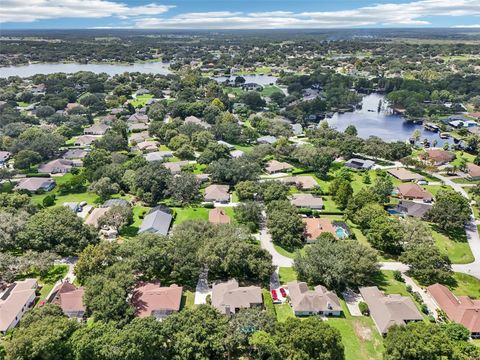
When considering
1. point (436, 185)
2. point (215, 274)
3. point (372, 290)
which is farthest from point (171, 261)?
point (436, 185)

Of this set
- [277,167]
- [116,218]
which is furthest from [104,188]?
[277,167]

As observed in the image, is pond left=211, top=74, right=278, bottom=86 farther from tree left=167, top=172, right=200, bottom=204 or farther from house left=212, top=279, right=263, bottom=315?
house left=212, top=279, right=263, bottom=315

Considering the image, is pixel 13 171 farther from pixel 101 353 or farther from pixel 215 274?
pixel 101 353

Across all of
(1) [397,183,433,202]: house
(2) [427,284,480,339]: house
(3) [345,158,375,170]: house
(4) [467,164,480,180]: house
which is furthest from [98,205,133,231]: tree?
(4) [467,164,480,180]: house

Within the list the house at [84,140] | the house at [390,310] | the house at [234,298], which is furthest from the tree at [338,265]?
the house at [84,140]

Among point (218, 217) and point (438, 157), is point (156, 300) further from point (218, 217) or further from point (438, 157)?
point (438, 157)
